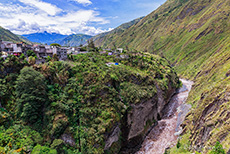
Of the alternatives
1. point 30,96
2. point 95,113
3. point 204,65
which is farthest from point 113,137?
point 204,65

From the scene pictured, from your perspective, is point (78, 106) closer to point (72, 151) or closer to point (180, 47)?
point (72, 151)

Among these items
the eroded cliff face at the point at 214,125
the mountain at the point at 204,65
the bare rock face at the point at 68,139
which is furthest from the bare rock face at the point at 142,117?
the eroded cliff face at the point at 214,125

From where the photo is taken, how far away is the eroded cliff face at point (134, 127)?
32156 mm

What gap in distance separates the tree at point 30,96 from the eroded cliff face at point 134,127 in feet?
61.8

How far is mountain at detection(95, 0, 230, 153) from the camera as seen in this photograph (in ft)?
68.4

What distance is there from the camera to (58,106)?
3095 centimetres

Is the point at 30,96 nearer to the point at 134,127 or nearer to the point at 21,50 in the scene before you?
the point at 21,50

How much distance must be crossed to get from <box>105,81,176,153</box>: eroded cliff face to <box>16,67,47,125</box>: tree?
61.8 ft

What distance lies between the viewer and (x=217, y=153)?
49.0 feet

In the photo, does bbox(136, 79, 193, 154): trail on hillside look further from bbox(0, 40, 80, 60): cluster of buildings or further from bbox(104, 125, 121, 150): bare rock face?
bbox(0, 40, 80, 60): cluster of buildings

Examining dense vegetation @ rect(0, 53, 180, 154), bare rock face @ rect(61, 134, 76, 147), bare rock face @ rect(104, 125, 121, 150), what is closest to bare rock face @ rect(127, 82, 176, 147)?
dense vegetation @ rect(0, 53, 180, 154)

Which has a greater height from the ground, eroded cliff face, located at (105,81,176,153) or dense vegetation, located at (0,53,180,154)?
dense vegetation, located at (0,53,180,154)

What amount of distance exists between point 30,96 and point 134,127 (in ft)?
96.0

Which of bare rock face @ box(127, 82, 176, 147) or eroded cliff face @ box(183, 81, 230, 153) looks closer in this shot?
eroded cliff face @ box(183, 81, 230, 153)
